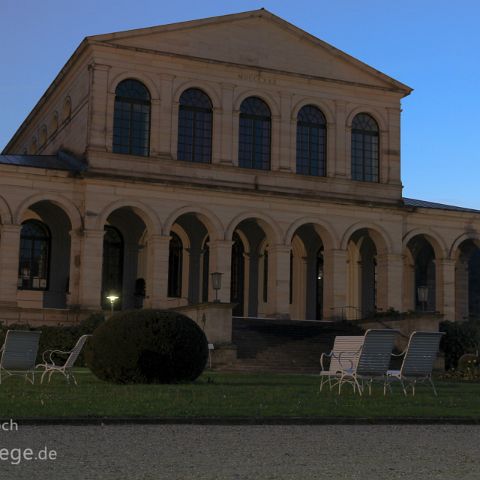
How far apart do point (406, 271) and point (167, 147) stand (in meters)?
14.1

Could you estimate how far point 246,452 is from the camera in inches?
336

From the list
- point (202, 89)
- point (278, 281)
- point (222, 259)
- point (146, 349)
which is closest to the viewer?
point (146, 349)

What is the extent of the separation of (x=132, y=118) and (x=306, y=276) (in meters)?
11.2

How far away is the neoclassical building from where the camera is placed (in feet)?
112

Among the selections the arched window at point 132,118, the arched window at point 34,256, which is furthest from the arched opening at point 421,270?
the arched window at point 34,256

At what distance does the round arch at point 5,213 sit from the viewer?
32562 mm

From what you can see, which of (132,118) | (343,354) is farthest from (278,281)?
(343,354)

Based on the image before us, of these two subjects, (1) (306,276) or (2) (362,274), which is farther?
(2) (362,274)

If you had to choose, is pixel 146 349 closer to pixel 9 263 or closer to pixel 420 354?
pixel 420 354

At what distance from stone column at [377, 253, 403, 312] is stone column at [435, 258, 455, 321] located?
7.64ft

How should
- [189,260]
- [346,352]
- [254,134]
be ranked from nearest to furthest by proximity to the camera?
[346,352]
[254,134]
[189,260]

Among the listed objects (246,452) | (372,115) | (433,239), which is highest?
(372,115)

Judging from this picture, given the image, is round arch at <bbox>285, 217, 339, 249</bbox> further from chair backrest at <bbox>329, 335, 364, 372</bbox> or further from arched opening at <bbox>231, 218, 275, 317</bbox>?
chair backrest at <bbox>329, 335, 364, 372</bbox>

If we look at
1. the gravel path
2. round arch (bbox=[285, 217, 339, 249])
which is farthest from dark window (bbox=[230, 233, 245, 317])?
the gravel path
